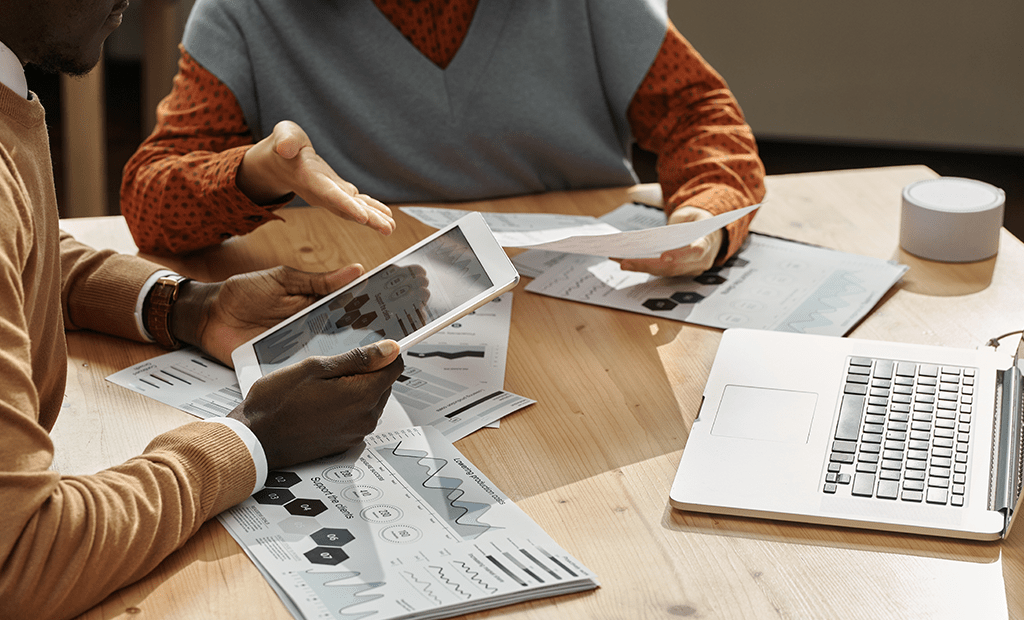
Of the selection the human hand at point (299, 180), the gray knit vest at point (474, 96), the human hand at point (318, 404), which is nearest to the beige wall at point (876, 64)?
the gray knit vest at point (474, 96)

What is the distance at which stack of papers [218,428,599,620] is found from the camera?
0.64 meters

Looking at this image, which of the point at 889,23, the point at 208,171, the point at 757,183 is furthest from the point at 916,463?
the point at 889,23

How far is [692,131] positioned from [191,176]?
2.17 ft

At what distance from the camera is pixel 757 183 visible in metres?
1.31

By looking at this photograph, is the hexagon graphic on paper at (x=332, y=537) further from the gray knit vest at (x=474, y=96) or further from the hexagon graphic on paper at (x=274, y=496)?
the gray knit vest at (x=474, y=96)

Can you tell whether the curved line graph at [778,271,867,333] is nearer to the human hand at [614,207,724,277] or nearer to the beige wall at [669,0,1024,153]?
the human hand at [614,207,724,277]

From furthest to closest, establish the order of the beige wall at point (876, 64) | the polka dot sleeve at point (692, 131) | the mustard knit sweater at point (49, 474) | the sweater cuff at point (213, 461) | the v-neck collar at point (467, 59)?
the beige wall at point (876, 64)
the v-neck collar at point (467, 59)
the polka dot sleeve at point (692, 131)
the sweater cuff at point (213, 461)
the mustard knit sweater at point (49, 474)

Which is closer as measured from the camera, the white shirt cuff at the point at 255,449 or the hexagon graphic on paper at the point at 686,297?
the white shirt cuff at the point at 255,449

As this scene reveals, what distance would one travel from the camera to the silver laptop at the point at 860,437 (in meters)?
0.72

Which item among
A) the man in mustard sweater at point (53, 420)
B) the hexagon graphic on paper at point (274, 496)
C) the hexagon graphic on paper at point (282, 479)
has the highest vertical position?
the man in mustard sweater at point (53, 420)

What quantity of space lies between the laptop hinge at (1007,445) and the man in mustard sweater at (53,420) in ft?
1.52

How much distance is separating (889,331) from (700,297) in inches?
7.9

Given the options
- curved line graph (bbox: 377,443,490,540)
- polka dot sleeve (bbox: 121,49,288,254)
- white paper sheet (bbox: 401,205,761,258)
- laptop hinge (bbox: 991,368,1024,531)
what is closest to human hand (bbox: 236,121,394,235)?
polka dot sleeve (bbox: 121,49,288,254)

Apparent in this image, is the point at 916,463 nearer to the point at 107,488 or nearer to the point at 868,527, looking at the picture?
the point at 868,527
